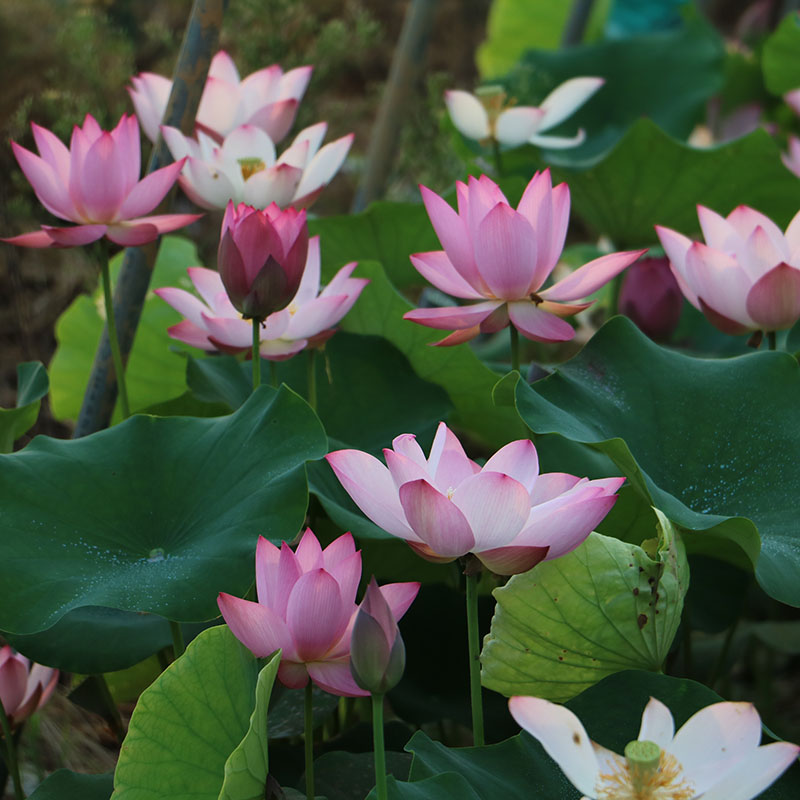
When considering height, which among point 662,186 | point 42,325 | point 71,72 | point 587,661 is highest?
point 662,186

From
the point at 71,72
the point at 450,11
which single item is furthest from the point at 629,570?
the point at 450,11

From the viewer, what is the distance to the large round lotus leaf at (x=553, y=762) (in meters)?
0.51

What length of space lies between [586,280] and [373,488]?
10.2 inches

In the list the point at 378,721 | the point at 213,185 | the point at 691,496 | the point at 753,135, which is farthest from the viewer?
the point at 753,135

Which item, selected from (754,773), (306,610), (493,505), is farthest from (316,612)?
(754,773)

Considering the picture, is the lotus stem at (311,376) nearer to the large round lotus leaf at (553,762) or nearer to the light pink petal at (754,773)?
the large round lotus leaf at (553,762)

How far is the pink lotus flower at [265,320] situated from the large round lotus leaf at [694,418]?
0.17 meters

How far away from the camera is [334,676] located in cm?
53

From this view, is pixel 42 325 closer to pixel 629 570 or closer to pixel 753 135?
pixel 753 135

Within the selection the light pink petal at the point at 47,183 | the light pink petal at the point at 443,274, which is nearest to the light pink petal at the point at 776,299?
the light pink petal at the point at 443,274

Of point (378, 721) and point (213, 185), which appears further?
point (213, 185)

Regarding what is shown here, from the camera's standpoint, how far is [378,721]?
0.46 m

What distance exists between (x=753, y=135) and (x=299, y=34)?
598mm

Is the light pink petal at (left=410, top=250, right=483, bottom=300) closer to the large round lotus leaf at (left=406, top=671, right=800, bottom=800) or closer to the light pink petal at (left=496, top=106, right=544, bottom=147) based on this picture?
the large round lotus leaf at (left=406, top=671, right=800, bottom=800)
